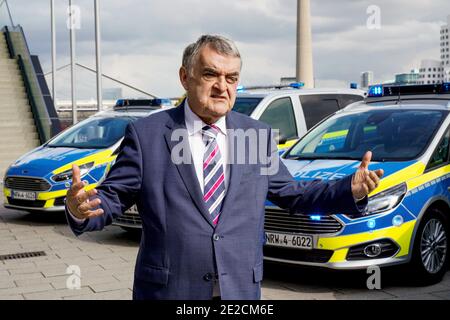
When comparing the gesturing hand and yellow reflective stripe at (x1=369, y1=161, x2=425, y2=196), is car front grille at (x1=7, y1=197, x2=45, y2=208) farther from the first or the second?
the gesturing hand

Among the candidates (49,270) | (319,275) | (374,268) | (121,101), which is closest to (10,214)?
(121,101)

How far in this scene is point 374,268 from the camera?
546cm

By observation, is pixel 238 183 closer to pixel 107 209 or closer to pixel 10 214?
pixel 107 209

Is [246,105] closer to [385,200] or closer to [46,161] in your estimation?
[46,161]

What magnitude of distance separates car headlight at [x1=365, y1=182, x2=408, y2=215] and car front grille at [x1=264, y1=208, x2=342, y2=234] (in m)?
0.30

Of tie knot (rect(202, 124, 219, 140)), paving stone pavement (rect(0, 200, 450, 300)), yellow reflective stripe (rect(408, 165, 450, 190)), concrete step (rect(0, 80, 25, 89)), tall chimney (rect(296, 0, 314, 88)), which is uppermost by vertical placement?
tall chimney (rect(296, 0, 314, 88))

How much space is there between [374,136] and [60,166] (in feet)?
15.7

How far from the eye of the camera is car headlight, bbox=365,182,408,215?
212 inches

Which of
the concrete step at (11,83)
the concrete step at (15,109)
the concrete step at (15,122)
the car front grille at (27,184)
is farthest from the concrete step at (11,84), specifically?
the car front grille at (27,184)

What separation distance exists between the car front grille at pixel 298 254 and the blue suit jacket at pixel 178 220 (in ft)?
9.64

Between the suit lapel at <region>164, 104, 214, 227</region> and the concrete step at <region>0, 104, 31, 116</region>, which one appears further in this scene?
the concrete step at <region>0, 104, 31, 116</region>

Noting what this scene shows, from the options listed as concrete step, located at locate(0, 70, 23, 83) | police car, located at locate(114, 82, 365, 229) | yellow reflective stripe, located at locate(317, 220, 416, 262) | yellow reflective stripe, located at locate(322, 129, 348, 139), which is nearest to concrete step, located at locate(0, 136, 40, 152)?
concrete step, located at locate(0, 70, 23, 83)

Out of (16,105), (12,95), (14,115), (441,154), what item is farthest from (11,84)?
(441,154)

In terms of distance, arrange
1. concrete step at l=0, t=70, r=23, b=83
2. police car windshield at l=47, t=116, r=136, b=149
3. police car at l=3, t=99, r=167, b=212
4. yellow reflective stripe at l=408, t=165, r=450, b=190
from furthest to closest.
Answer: concrete step at l=0, t=70, r=23, b=83
police car windshield at l=47, t=116, r=136, b=149
police car at l=3, t=99, r=167, b=212
yellow reflective stripe at l=408, t=165, r=450, b=190
